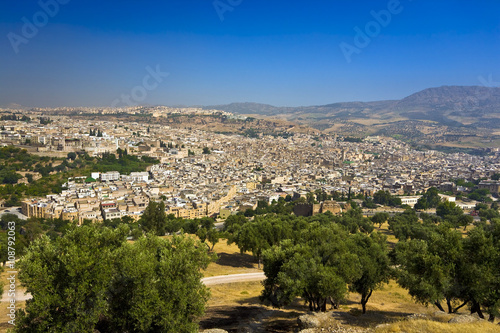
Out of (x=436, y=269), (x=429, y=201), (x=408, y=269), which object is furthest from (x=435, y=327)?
(x=429, y=201)

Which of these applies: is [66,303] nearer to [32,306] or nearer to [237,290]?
[32,306]

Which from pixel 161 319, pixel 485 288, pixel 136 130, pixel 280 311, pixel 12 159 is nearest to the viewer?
pixel 161 319

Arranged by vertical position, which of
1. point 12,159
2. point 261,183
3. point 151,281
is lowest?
point 261,183

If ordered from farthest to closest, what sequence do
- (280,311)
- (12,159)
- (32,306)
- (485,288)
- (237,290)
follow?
(12,159)
(237,290)
(280,311)
(485,288)
(32,306)

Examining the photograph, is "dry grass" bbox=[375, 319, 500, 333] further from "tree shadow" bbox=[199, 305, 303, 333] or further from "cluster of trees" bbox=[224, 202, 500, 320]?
"tree shadow" bbox=[199, 305, 303, 333]

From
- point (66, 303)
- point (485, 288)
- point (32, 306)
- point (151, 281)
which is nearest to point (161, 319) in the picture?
point (151, 281)

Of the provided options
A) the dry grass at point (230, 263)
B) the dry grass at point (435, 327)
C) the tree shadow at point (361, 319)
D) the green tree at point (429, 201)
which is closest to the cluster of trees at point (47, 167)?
the dry grass at point (230, 263)

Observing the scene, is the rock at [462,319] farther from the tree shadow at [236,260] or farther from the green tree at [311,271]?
the tree shadow at [236,260]
